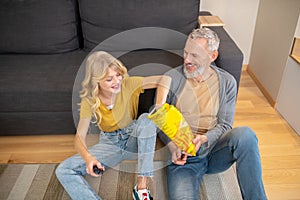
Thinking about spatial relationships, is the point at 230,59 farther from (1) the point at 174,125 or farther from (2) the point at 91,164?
(2) the point at 91,164

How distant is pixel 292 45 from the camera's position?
5.89 ft

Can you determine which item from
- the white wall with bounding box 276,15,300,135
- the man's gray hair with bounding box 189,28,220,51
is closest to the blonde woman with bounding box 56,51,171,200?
the man's gray hair with bounding box 189,28,220,51

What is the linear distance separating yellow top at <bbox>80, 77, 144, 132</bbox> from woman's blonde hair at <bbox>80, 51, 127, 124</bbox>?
36mm

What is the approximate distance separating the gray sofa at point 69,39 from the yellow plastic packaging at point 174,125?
454 millimetres

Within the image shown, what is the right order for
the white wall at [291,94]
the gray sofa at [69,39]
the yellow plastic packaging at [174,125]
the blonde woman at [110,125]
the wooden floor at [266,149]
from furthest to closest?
1. the white wall at [291,94]
2. the gray sofa at [69,39]
3. the wooden floor at [266,149]
4. the blonde woman at [110,125]
5. the yellow plastic packaging at [174,125]

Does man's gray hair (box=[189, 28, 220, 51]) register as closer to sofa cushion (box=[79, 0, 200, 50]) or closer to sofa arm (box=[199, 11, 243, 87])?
sofa arm (box=[199, 11, 243, 87])

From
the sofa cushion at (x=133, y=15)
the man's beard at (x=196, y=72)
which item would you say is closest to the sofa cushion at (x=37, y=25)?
the sofa cushion at (x=133, y=15)

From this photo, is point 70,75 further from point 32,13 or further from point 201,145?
point 201,145

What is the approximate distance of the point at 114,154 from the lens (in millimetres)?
1322

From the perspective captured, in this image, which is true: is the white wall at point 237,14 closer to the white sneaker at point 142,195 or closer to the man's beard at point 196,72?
the man's beard at point 196,72

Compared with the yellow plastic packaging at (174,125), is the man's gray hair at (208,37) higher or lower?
higher

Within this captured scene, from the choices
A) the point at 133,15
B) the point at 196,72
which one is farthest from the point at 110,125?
the point at 133,15

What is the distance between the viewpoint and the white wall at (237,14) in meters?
2.21

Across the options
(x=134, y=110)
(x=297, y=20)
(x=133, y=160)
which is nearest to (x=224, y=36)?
(x=297, y=20)
